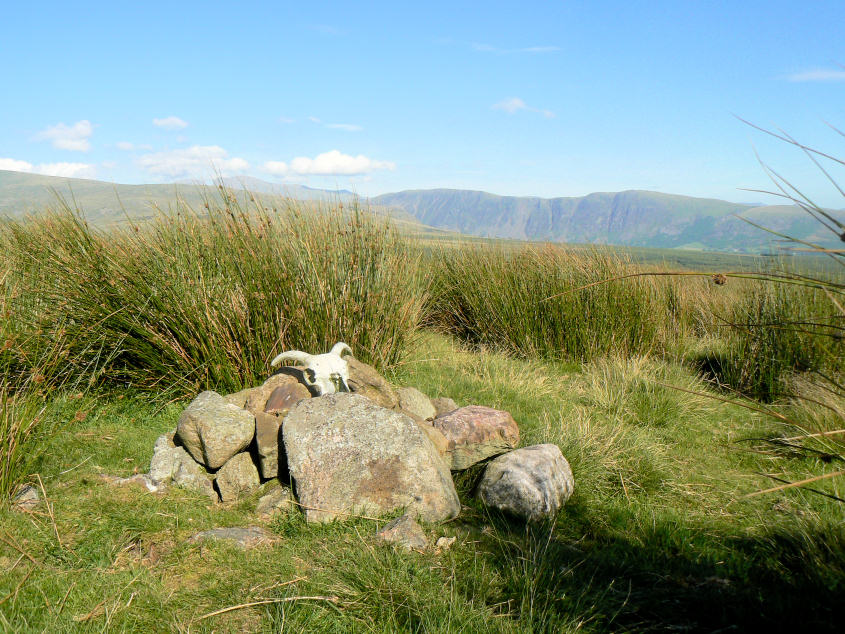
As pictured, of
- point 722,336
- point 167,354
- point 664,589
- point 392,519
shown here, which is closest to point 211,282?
point 167,354

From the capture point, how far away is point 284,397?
3.79 m

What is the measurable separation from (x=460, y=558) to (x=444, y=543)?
148 mm

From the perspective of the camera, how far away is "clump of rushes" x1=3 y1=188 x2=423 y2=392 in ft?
14.2

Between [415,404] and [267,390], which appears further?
[415,404]

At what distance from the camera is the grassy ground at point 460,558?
2.14 m

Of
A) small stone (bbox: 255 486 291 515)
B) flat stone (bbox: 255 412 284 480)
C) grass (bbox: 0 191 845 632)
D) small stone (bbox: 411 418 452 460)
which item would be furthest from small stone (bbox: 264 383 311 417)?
small stone (bbox: 411 418 452 460)

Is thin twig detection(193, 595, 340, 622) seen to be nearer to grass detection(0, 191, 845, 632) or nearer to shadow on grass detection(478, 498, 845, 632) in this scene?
grass detection(0, 191, 845, 632)

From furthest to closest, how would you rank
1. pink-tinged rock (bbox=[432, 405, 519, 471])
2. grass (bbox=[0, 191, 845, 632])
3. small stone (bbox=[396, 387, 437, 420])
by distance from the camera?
small stone (bbox=[396, 387, 437, 420]) < pink-tinged rock (bbox=[432, 405, 519, 471]) < grass (bbox=[0, 191, 845, 632])

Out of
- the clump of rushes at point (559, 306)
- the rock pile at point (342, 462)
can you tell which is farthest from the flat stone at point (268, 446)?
the clump of rushes at point (559, 306)

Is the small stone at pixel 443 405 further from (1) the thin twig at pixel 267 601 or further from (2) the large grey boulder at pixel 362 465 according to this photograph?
(1) the thin twig at pixel 267 601

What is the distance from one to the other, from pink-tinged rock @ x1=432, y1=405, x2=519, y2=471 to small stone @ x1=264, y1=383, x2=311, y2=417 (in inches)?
38.9

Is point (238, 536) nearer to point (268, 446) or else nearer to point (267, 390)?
point (268, 446)

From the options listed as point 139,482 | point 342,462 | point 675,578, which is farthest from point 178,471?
point 675,578

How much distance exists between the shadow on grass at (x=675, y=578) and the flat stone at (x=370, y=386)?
141 cm
